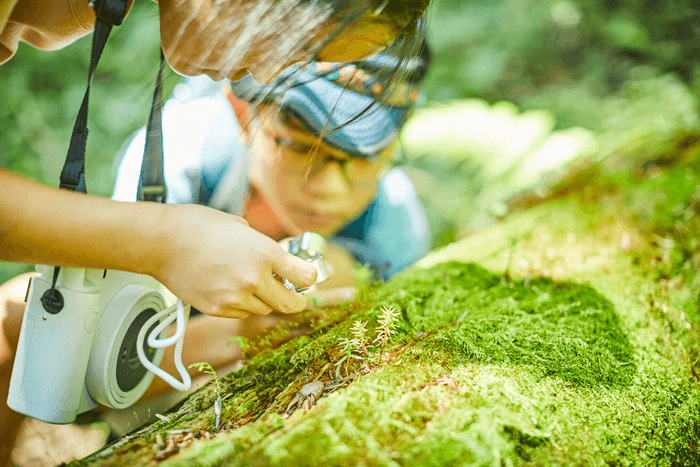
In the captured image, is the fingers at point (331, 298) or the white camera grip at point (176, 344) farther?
the fingers at point (331, 298)

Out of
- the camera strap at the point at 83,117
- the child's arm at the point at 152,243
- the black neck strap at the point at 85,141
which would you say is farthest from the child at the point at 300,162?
the child's arm at the point at 152,243

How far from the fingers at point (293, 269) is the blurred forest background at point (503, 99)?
1628 mm

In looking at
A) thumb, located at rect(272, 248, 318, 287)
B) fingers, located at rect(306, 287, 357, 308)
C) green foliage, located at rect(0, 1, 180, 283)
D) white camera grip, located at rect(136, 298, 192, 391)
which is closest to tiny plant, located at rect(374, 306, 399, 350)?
thumb, located at rect(272, 248, 318, 287)

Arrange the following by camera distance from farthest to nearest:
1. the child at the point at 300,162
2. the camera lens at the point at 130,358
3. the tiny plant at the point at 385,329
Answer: the child at the point at 300,162, the camera lens at the point at 130,358, the tiny plant at the point at 385,329

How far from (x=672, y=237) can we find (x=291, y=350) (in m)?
1.54

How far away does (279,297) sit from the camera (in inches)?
36.5

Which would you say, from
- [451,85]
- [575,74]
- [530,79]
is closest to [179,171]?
[451,85]

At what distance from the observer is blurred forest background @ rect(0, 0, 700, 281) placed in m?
2.64

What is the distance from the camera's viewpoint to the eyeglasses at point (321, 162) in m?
1.75

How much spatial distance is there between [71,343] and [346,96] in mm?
1087

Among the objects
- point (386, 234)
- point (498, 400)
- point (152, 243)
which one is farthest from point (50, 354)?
point (386, 234)

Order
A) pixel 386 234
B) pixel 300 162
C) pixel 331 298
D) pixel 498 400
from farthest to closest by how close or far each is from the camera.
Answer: pixel 386 234 < pixel 300 162 < pixel 331 298 < pixel 498 400

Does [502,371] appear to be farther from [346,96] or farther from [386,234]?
[386,234]

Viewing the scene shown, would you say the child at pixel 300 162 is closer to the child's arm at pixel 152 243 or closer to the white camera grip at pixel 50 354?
the white camera grip at pixel 50 354
